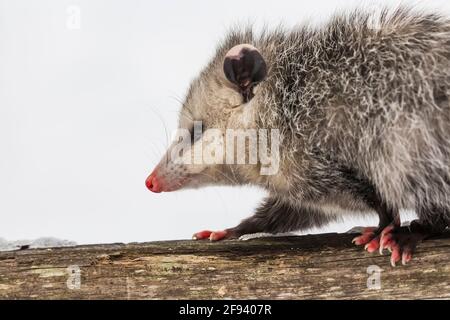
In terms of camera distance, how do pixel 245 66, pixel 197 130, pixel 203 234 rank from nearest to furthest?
pixel 245 66 → pixel 197 130 → pixel 203 234

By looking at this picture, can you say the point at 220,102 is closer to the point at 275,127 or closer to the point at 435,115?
the point at 275,127

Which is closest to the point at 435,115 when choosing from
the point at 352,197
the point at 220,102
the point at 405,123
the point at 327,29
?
the point at 405,123

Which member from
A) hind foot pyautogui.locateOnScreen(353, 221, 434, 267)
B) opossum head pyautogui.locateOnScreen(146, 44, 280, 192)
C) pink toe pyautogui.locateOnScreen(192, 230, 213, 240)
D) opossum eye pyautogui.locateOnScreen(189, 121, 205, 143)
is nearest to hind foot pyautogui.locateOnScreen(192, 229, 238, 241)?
pink toe pyautogui.locateOnScreen(192, 230, 213, 240)

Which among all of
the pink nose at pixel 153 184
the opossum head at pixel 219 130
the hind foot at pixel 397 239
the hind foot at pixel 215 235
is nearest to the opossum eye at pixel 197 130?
the opossum head at pixel 219 130

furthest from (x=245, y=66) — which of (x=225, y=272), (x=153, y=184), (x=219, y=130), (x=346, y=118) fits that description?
(x=225, y=272)

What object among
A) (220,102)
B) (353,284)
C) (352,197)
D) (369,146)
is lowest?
(353,284)

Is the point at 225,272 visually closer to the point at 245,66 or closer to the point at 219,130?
the point at 219,130

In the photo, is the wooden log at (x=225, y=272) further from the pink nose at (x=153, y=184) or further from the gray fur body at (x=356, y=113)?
the pink nose at (x=153, y=184)
